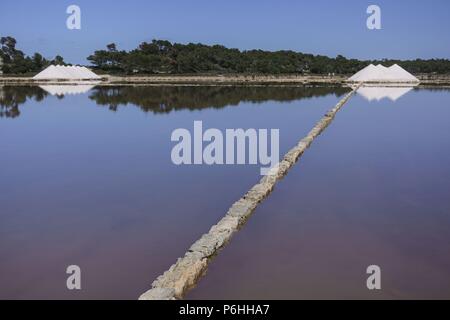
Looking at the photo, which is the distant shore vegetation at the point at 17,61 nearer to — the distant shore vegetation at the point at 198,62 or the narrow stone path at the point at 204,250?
the distant shore vegetation at the point at 198,62

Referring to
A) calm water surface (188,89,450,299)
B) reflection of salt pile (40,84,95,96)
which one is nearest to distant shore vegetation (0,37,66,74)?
reflection of salt pile (40,84,95,96)

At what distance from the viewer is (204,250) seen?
12.0ft

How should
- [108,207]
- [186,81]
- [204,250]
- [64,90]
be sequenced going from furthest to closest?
1. [186,81]
2. [64,90]
3. [108,207]
4. [204,250]

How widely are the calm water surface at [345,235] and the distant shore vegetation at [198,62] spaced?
1731 inches

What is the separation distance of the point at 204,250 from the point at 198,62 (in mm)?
48484

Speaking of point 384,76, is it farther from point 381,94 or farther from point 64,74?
point 64,74

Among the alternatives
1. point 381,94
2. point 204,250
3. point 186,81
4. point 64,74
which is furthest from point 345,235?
point 64,74

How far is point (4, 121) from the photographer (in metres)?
11.9

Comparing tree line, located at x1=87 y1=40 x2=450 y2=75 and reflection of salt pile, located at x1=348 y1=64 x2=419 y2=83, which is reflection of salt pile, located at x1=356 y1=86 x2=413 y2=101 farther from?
tree line, located at x1=87 y1=40 x2=450 y2=75

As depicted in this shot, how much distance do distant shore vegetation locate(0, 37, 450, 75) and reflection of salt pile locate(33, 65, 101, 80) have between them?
6.90m

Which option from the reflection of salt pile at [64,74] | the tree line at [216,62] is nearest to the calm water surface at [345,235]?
the reflection of salt pile at [64,74]
